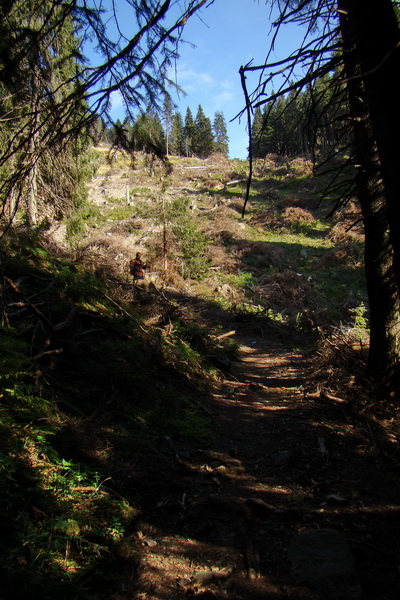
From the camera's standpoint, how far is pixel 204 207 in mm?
30484

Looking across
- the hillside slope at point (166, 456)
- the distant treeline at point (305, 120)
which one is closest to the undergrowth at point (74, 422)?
the hillside slope at point (166, 456)

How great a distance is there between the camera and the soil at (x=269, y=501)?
1983 mm

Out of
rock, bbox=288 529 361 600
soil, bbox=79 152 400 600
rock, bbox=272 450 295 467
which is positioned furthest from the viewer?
rock, bbox=272 450 295 467

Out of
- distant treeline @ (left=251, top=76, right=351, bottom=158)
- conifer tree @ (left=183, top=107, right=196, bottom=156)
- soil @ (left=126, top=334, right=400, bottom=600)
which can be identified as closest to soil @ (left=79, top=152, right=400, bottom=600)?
soil @ (left=126, top=334, right=400, bottom=600)

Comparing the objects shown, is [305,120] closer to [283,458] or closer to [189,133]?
[283,458]

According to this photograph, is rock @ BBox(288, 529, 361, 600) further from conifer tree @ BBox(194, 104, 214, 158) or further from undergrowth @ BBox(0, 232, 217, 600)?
conifer tree @ BBox(194, 104, 214, 158)

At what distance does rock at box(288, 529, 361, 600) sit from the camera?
1.87 metres

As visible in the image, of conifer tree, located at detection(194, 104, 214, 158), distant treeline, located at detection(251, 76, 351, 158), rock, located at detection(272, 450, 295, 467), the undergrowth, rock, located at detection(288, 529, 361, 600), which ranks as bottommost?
rock, located at detection(272, 450, 295, 467)

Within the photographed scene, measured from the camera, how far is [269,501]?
2.81 m

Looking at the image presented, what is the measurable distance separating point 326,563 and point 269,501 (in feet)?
2.62

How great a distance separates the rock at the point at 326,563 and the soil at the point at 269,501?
18 mm

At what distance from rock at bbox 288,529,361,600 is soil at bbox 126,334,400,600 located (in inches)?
A: 0.7

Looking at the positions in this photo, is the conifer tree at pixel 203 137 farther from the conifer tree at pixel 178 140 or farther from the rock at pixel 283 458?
the rock at pixel 283 458

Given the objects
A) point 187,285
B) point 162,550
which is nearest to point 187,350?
point 162,550
